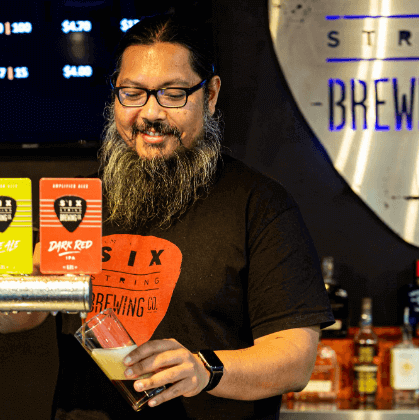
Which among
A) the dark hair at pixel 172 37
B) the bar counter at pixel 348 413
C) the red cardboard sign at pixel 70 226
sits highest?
the dark hair at pixel 172 37

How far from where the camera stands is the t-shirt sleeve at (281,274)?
1167mm

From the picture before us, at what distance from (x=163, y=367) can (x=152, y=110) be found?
63cm

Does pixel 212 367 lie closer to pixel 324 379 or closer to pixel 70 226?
pixel 70 226

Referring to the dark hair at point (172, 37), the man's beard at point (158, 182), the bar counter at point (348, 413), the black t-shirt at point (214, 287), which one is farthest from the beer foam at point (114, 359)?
the bar counter at point (348, 413)

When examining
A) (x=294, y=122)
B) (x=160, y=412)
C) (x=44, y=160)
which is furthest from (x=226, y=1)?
(x=160, y=412)

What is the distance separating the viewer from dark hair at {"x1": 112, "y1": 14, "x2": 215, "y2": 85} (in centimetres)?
137

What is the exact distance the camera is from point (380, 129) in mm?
2080

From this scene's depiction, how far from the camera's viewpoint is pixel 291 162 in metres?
2.13

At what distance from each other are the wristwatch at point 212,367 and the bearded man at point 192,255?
0.11ft

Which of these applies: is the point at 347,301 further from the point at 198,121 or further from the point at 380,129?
the point at 198,121

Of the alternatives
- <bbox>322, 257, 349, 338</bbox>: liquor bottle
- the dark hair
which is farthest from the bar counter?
the dark hair

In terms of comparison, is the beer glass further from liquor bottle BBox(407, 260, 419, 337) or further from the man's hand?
liquor bottle BBox(407, 260, 419, 337)

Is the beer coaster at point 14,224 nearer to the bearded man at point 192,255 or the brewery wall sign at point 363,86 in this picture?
the bearded man at point 192,255

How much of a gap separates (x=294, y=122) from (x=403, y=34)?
0.49 meters
